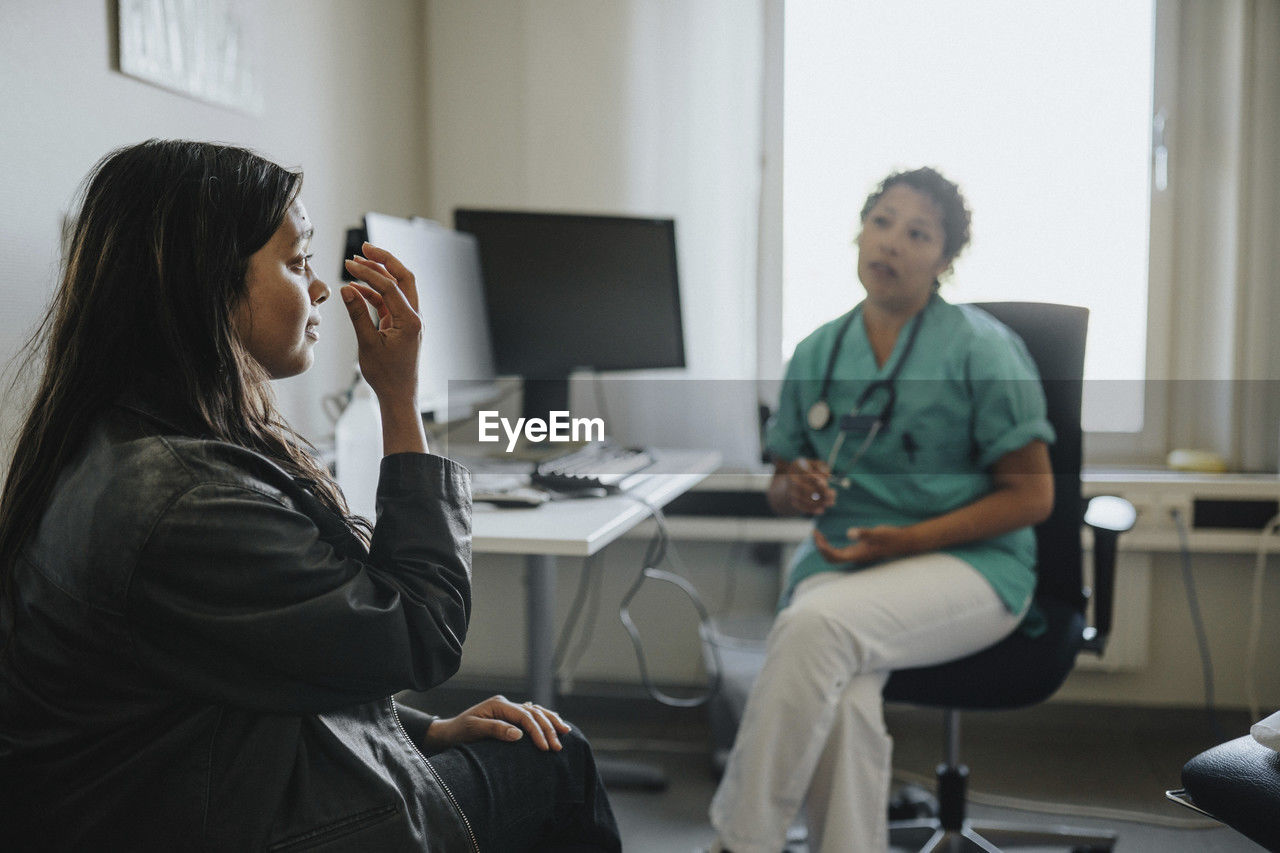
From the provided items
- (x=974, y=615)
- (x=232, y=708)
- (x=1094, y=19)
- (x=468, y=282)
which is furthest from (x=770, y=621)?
(x=232, y=708)

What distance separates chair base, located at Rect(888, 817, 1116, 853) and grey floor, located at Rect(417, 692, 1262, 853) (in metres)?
0.08

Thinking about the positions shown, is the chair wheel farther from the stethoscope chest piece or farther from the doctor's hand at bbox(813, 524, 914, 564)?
the stethoscope chest piece

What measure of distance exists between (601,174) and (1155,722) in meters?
1.89

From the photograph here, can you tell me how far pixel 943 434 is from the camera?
1.69m

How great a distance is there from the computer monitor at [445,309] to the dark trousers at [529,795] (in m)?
0.80

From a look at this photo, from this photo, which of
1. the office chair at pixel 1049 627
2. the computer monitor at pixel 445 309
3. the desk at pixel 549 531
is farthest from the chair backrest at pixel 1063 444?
the computer monitor at pixel 445 309

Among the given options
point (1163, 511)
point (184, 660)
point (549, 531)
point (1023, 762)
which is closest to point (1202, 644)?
point (1163, 511)

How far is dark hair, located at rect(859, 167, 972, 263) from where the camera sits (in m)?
1.76

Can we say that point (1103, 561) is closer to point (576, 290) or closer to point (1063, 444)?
point (1063, 444)

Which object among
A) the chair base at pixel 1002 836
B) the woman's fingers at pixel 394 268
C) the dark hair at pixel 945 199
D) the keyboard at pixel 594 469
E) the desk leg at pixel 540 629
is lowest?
the chair base at pixel 1002 836

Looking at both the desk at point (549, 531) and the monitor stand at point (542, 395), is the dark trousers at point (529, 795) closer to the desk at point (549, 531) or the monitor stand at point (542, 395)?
the desk at point (549, 531)

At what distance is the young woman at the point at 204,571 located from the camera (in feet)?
2.30

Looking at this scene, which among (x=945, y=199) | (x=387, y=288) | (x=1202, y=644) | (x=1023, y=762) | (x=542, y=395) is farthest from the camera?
(x=1202, y=644)

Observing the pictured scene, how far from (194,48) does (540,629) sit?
44.3 inches
